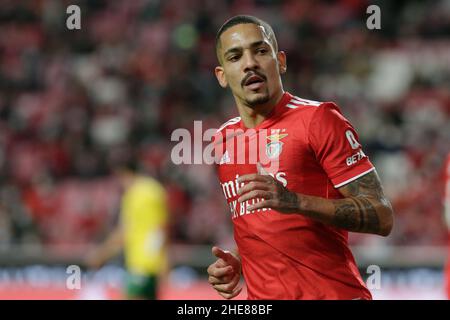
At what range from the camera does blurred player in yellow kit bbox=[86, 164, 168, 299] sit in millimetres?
9992

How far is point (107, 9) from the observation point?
16.5 meters

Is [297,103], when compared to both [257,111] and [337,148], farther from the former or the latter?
[337,148]

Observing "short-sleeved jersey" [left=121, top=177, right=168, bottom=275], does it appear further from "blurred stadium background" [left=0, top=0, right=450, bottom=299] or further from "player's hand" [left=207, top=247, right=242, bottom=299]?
"player's hand" [left=207, top=247, right=242, bottom=299]

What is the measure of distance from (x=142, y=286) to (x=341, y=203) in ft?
20.9

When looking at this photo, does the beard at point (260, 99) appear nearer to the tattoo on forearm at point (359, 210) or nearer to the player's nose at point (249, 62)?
the player's nose at point (249, 62)

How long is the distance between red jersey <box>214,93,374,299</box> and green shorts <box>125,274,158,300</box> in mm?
5736

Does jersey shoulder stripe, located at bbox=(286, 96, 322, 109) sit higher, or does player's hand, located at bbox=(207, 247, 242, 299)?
jersey shoulder stripe, located at bbox=(286, 96, 322, 109)

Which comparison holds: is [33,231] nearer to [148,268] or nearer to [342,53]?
[148,268]

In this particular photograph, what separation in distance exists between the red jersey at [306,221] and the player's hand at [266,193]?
1.36ft

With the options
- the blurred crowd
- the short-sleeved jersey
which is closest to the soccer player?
the short-sleeved jersey

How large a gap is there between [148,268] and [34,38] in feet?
25.3

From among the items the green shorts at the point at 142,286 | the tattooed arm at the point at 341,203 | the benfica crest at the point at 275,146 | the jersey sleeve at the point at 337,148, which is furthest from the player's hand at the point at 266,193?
the green shorts at the point at 142,286

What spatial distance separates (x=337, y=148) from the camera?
396cm
